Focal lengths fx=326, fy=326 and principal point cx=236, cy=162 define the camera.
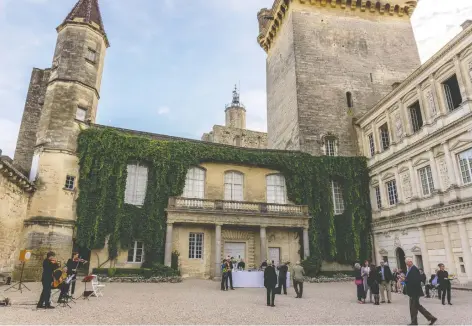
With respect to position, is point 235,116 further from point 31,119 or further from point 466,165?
point 466,165

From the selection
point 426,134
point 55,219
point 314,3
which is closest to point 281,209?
point 426,134

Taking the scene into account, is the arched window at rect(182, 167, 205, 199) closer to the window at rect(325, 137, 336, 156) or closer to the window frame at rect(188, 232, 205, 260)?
the window frame at rect(188, 232, 205, 260)

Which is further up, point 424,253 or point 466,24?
point 466,24

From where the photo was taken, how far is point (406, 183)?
21312mm

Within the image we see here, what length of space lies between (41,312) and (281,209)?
16.2 metres

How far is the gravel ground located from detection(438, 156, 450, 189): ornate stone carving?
7.17 m

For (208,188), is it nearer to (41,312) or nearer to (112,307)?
(112,307)

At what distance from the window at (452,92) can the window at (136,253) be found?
66.0 ft

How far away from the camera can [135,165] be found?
71.6 feet

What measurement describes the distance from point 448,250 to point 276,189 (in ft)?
36.7

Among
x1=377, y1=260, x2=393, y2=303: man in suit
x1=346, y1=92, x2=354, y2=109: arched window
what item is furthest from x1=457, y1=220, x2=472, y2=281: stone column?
x1=346, y1=92, x2=354, y2=109: arched window

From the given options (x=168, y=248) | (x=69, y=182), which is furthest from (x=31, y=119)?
(x=168, y=248)

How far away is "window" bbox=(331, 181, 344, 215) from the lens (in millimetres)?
24833

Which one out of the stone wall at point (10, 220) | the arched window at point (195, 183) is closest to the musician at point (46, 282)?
the stone wall at point (10, 220)
